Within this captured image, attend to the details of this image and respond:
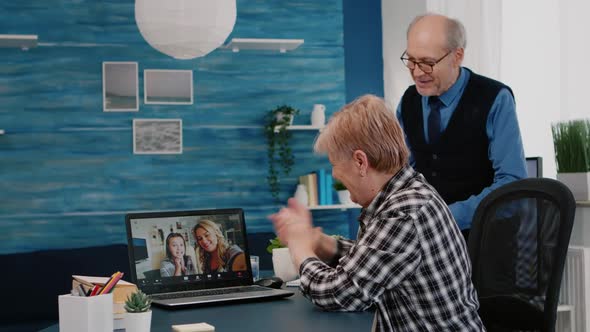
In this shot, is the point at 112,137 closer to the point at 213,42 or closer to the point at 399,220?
the point at 213,42

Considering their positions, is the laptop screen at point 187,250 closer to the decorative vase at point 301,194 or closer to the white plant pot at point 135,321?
the white plant pot at point 135,321

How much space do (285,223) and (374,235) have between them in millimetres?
302

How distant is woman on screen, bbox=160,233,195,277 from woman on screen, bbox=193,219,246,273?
48mm

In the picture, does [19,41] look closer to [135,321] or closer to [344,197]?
[344,197]

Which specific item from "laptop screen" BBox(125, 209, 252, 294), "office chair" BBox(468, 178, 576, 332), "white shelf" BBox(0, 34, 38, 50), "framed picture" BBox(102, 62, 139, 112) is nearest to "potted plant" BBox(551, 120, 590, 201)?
"office chair" BBox(468, 178, 576, 332)

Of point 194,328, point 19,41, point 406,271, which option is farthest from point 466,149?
point 19,41

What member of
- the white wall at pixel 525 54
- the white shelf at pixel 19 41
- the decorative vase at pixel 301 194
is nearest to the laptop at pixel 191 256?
the white wall at pixel 525 54

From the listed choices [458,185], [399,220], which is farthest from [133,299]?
[458,185]

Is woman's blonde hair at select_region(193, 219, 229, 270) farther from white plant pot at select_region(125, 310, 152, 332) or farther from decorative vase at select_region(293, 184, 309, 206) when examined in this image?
decorative vase at select_region(293, 184, 309, 206)

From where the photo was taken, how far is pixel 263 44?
5.61m

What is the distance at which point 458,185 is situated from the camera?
9.59 feet

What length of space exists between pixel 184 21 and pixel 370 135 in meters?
1.74

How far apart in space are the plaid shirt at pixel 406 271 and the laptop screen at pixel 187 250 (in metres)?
0.80

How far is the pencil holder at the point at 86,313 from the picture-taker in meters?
1.50
